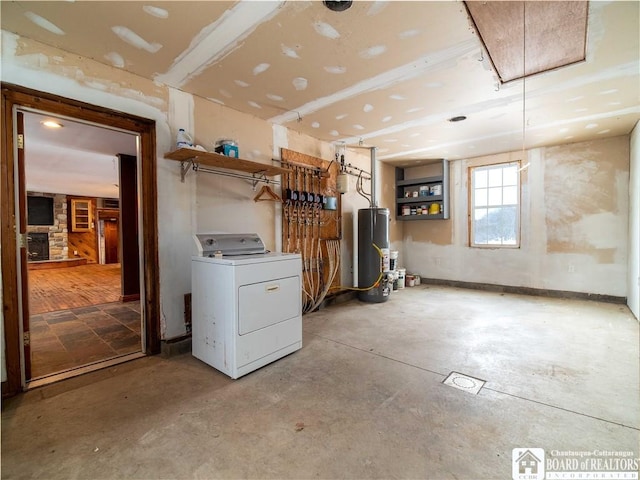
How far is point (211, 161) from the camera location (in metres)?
2.74

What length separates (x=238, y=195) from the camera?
125 inches

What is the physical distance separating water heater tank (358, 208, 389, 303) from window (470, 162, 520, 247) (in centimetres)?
206

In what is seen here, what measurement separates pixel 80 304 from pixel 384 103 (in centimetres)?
512

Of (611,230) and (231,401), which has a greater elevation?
(611,230)

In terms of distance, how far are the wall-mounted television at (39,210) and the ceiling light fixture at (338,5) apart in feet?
36.3

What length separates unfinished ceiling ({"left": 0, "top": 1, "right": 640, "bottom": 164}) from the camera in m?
1.75

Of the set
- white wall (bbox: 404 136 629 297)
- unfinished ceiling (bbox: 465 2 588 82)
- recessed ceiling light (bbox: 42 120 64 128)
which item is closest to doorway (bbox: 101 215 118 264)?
recessed ceiling light (bbox: 42 120 64 128)

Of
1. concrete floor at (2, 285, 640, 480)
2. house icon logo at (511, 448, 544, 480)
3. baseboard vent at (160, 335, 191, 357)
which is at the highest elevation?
baseboard vent at (160, 335, 191, 357)

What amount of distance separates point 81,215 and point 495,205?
39.7ft

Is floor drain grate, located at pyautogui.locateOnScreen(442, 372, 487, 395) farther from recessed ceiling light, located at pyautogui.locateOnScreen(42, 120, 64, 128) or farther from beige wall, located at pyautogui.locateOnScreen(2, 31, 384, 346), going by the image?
recessed ceiling light, located at pyautogui.locateOnScreen(42, 120, 64, 128)

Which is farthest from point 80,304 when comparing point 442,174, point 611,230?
point 611,230

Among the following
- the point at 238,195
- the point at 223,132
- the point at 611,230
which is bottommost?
the point at 611,230

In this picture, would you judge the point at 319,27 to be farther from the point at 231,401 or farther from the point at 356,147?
the point at 356,147

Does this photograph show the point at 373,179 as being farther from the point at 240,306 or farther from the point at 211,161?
the point at 240,306
